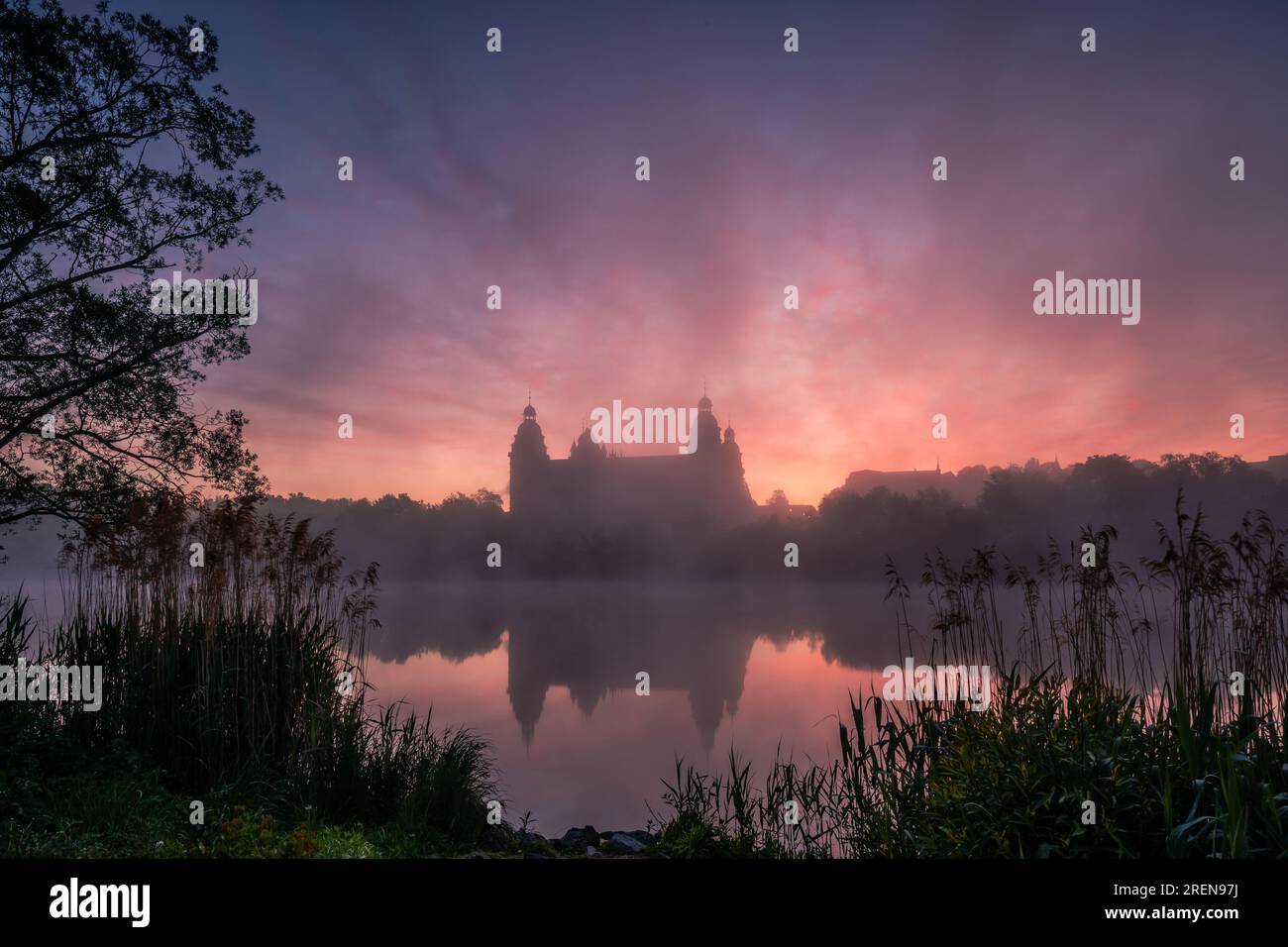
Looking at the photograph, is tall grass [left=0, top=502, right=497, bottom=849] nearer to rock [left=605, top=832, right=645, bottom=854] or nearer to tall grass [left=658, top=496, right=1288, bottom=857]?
rock [left=605, top=832, right=645, bottom=854]

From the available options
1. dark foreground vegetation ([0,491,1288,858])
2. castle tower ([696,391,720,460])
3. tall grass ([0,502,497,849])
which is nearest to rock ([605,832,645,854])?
dark foreground vegetation ([0,491,1288,858])

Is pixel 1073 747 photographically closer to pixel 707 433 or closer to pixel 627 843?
pixel 627 843

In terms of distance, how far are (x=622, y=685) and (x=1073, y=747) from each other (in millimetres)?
45343

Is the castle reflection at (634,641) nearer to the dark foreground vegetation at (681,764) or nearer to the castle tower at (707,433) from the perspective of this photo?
the dark foreground vegetation at (681,764)

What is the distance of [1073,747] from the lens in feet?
17.2

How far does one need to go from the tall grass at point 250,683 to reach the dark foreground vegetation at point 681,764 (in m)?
0.03

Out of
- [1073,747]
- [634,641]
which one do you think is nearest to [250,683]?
[1073,747]

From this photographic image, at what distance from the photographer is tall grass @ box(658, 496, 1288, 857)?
181 inches

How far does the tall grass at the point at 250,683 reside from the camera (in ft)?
23.6

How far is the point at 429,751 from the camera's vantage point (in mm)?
7770

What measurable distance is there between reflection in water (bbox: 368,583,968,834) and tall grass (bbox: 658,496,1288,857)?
88 cm
